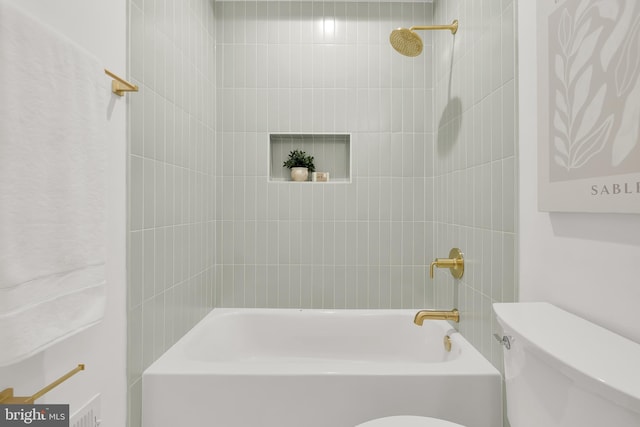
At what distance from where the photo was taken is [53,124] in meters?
0.75

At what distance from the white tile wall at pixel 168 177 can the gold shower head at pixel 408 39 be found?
101 centimetres

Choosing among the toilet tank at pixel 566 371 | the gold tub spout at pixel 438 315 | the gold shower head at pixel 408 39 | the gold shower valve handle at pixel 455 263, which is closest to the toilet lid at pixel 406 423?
the toilet tank at pixel 566 371

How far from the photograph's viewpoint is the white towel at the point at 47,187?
649 mm

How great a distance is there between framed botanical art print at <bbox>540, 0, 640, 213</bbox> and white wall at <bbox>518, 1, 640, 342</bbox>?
52mm

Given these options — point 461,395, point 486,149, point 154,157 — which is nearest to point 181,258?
point 154,157

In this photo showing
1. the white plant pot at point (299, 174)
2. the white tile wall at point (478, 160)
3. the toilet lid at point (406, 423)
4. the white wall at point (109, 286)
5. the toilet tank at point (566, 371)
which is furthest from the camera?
the white plant pot at point (299, 174)

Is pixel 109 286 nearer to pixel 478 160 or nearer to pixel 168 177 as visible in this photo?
pixel 168 177

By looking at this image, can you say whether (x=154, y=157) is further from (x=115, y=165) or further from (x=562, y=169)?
(x=562, y=169)

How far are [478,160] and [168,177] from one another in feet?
4.41

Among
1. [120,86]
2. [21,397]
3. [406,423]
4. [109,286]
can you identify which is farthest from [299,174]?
[21,397]

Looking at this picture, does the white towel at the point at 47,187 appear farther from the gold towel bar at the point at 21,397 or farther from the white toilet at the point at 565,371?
the white toilet at the point at 565,371

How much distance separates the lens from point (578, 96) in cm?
85

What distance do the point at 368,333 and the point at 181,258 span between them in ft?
3.80

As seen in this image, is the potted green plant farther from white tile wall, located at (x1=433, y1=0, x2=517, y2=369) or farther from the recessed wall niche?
white tile wall, located at (x1=433, y1=0, x2=517, y2=369)
